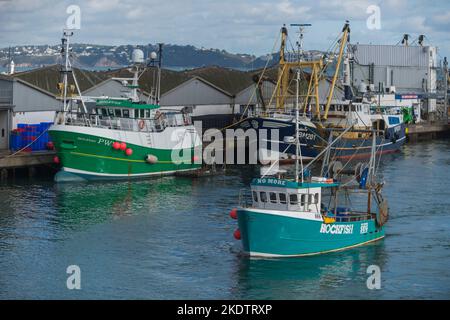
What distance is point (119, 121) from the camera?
61.0m

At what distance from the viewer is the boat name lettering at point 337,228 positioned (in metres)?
38.3

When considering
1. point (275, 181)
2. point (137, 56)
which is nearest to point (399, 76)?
point (137, 56)

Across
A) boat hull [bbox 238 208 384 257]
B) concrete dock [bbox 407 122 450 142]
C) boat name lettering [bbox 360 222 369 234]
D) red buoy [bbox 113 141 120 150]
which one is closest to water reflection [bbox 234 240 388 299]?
boat hull [bbox 238 208 384 257]

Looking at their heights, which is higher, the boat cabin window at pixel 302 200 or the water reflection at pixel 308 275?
the boat cabin window at pixel 302 200

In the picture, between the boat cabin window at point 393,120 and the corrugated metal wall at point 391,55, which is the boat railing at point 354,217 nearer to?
the boat cabin window at point 393,120

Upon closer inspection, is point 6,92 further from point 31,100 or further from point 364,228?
point 364,228

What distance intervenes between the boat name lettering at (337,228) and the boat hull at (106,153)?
23.8 meters

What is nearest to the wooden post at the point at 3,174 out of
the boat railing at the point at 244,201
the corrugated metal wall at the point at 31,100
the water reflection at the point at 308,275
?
the corrugated metal wall at the point at 31,100

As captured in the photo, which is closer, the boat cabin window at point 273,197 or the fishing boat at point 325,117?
the boat cabin window at point 273,197

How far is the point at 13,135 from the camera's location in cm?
6269

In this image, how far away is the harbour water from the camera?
3416 cm

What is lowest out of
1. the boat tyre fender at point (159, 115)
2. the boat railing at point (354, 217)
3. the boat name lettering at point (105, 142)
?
the boat railing at point (354, 217)
